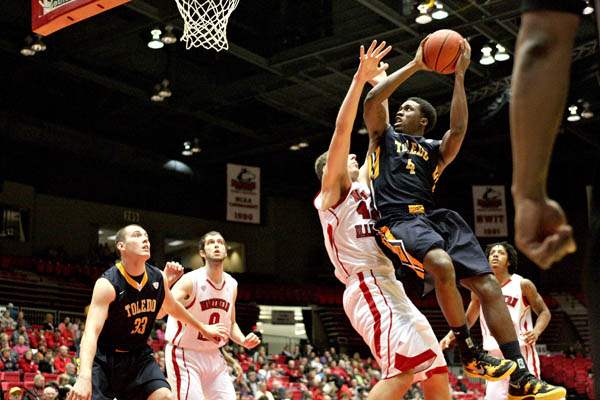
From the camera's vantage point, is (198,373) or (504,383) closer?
(198,373)

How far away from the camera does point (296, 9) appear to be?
1819cm

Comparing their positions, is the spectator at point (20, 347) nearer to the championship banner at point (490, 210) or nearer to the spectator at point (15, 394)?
the spectator at point (15, 394)

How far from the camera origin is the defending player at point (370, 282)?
4.59m

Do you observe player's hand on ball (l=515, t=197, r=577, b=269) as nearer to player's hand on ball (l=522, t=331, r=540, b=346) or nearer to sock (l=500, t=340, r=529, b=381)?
sock (l=500, t=340, r=529, b=381)

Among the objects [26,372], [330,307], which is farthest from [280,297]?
[26,372]

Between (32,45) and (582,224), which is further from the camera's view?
(582,224)

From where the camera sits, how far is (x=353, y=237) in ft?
16.5

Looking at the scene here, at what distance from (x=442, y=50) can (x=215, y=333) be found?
301 cm

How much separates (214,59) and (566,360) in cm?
1453

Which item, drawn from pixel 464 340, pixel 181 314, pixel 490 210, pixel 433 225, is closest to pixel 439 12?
pixel 181 314

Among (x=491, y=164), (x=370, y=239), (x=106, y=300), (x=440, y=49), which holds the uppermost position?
(x=491, y=164)

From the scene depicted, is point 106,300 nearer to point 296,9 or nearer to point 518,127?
point 518,127

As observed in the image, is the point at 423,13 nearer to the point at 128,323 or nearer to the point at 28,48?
the point at 28,48

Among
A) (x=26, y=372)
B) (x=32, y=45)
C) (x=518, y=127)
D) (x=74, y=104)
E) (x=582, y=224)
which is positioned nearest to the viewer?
(x=518, y=127)
